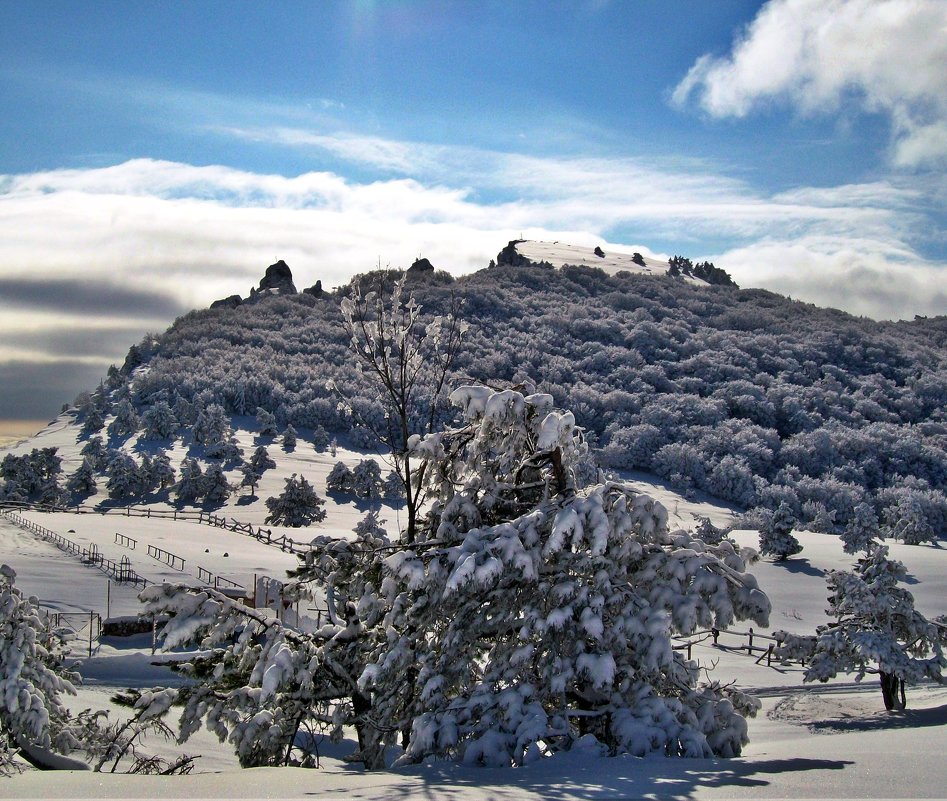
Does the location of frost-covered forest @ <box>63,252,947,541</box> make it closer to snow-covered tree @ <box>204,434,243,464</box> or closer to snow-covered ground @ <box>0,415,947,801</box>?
snow-covered tree @ <box>204,434,243,464</box>

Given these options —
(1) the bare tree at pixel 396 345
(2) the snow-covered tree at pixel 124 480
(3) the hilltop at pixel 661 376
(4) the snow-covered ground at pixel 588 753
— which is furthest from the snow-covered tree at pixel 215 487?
(1) the bare tree at pixel 396 345

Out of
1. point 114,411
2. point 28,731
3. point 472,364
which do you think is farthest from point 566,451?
point 472,364

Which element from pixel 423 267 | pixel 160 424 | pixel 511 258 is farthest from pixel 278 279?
pixel 160 424

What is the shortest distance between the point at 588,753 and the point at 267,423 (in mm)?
63358

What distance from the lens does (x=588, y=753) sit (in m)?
5.25

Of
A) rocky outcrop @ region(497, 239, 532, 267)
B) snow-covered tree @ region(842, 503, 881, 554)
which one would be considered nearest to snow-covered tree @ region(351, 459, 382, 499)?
snow-covered tree @ region(842, 503, 881, 554)

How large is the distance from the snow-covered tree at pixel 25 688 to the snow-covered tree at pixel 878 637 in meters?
10.9

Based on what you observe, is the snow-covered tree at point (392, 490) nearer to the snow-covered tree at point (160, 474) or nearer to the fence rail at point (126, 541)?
the snow-covered tree at point (160, 474)

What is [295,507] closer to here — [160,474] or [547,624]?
[160,474]

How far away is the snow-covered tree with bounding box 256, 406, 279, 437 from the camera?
215ft

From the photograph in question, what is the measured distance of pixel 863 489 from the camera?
65.1 metres

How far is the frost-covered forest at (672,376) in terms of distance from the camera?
67.8m

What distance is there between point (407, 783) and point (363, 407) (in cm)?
6669

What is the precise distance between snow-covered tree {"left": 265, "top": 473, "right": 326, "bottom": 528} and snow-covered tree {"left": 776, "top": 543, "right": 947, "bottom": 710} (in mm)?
31578
